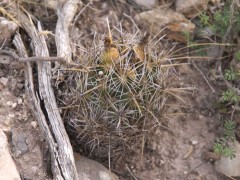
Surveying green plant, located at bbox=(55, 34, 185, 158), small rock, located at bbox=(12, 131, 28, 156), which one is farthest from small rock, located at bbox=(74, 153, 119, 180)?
small rock, located at bbox=(12, 131, 28, 156)

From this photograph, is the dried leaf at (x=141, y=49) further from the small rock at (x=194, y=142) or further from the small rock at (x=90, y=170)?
the small rock at (x=194, y=142)

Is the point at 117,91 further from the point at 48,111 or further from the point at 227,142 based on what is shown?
the point at 227,142

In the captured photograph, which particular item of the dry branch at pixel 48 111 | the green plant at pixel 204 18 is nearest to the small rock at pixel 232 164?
the green plant at pixel 204 18

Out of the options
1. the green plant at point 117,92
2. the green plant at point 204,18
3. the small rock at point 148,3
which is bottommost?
the green plant at point 117,92

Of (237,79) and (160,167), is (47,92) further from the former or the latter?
(237,79)

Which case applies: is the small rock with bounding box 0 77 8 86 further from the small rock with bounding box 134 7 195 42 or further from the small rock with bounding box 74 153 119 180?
the small rock with bounding box 134 7 195 42
